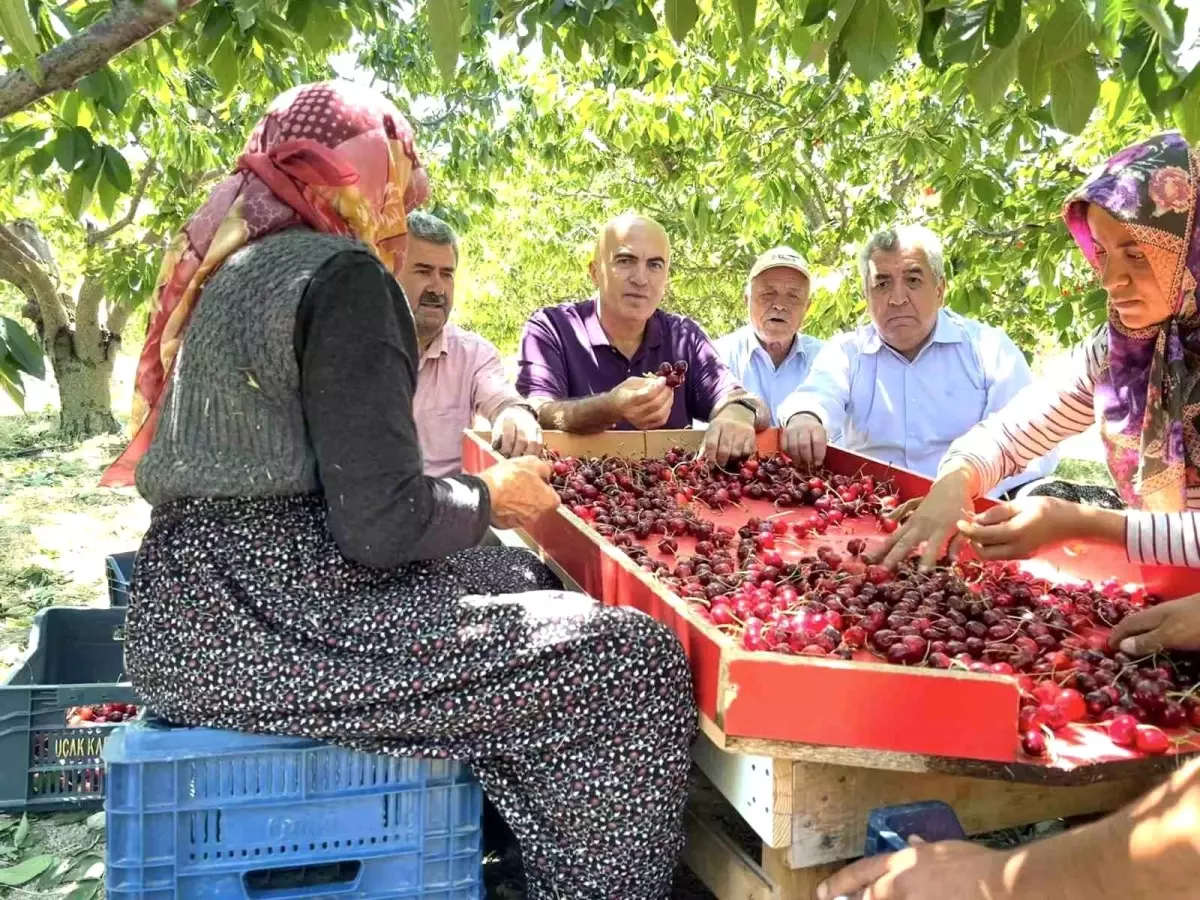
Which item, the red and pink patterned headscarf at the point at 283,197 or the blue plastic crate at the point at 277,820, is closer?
the blue plastic crate at the point at 277,820

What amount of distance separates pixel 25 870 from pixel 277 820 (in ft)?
4.30

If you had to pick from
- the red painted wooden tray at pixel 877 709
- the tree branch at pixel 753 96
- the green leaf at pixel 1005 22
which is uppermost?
the tree branch at pixel 753 96

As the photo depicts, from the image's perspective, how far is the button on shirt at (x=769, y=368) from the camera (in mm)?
5250

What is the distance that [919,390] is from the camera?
14.2 feet

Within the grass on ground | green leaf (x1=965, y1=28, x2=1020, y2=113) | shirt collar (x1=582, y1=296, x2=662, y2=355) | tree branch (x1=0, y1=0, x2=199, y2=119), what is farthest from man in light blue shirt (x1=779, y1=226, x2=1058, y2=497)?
tree branch (x1=0, y1=0, x2=199, y2=119)

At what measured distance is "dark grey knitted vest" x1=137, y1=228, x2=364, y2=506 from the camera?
1673 millimetres

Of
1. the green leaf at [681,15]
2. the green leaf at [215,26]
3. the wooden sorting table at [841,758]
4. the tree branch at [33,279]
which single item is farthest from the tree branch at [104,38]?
the tree branch at [33,279]

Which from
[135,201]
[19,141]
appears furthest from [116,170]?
[135,201]

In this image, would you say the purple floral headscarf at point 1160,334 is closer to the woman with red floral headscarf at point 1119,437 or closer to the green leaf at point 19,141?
the woman with red floral headscarf at point 1119,437

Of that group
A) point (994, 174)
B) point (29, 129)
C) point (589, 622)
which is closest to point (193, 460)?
point (589, 622)

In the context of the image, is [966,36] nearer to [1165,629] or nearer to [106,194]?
[1165,629]

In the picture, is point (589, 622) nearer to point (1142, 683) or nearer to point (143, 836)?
point (143, 836)

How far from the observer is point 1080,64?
5.78 feet

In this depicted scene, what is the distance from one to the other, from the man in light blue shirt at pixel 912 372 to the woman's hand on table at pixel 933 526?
190cm
